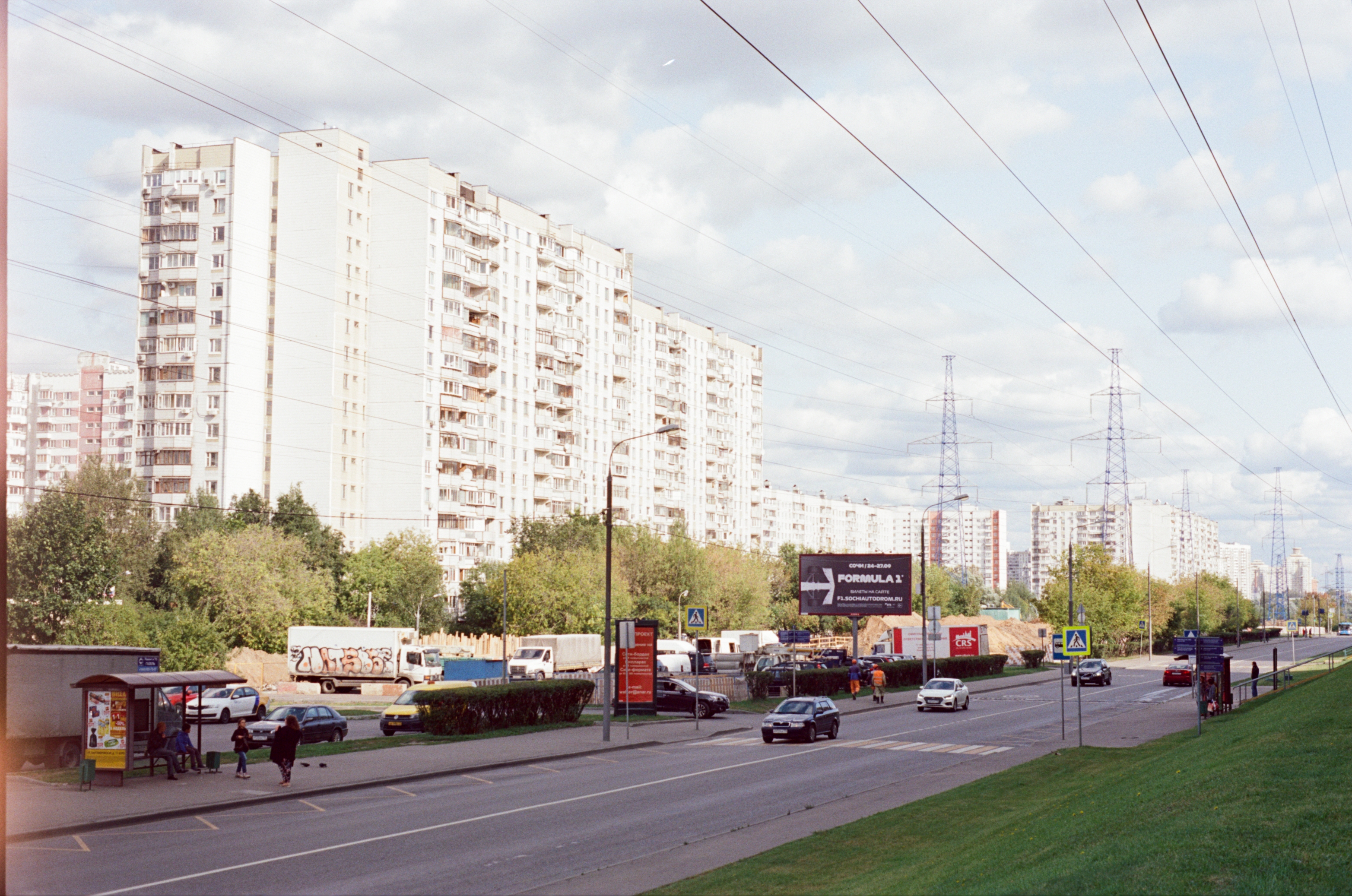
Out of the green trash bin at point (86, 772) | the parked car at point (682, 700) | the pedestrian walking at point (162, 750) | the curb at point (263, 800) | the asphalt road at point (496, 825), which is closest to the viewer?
the asphalt road at point (496, 825)

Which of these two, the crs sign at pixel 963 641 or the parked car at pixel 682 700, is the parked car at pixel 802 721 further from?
the crs sign at pixel 963 641

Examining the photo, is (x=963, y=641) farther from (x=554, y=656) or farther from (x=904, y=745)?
(x=904, y=745)

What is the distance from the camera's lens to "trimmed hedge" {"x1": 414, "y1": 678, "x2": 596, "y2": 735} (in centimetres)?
3650

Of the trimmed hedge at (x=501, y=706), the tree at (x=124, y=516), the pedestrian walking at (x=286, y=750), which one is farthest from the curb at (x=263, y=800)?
the tree at (x=124, y=516)

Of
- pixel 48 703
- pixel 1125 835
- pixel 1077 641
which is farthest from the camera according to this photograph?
pixel 1077 641

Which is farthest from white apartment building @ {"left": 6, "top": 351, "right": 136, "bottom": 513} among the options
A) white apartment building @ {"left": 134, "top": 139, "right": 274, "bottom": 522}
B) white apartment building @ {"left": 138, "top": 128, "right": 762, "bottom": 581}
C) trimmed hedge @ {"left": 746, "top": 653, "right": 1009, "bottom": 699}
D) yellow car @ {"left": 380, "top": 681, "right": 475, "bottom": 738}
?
yellow car @ {"left": 380, "top": 681, "right": 475, "bottom": 738}

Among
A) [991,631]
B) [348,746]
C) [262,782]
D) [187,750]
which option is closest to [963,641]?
[991,631]

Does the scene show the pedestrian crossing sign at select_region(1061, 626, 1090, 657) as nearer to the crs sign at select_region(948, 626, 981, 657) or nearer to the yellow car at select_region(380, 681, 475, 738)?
the yellow car at select_region(380, 681, 475, 738)

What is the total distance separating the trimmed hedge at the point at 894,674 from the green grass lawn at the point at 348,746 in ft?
36.1

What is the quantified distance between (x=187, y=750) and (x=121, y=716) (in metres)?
2.15

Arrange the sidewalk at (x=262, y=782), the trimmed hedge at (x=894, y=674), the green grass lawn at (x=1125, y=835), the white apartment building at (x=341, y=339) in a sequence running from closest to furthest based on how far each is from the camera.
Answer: the green grass lawn at (x=1125, y=835), the sidewalk at (x=262, y=782), the trimmed hedge at (x=894, y=674), the white apartment building at (x=341, y=339)

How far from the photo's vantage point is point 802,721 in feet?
120

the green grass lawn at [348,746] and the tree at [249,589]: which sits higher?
the tree at [249,589]

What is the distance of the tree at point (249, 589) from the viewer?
242 feet
